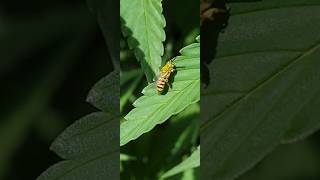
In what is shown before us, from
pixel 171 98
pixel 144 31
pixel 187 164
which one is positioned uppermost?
pixel 144 31

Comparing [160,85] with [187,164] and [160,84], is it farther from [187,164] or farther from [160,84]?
[187,164]

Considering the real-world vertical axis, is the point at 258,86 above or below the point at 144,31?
below

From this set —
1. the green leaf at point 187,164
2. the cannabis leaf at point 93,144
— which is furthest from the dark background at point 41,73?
the green leaf at point 187,164

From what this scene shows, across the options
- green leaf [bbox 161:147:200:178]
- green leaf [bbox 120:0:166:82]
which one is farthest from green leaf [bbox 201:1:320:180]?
green leaf [bbox 120:0:166:82]

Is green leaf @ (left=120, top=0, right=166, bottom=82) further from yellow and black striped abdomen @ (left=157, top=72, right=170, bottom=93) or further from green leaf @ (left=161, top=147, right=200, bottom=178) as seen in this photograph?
green leaf @ (left=161, top=147, right=200, bottom=178)

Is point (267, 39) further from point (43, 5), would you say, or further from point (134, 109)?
point (43, 5)

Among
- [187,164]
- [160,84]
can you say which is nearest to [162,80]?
[160,84]
